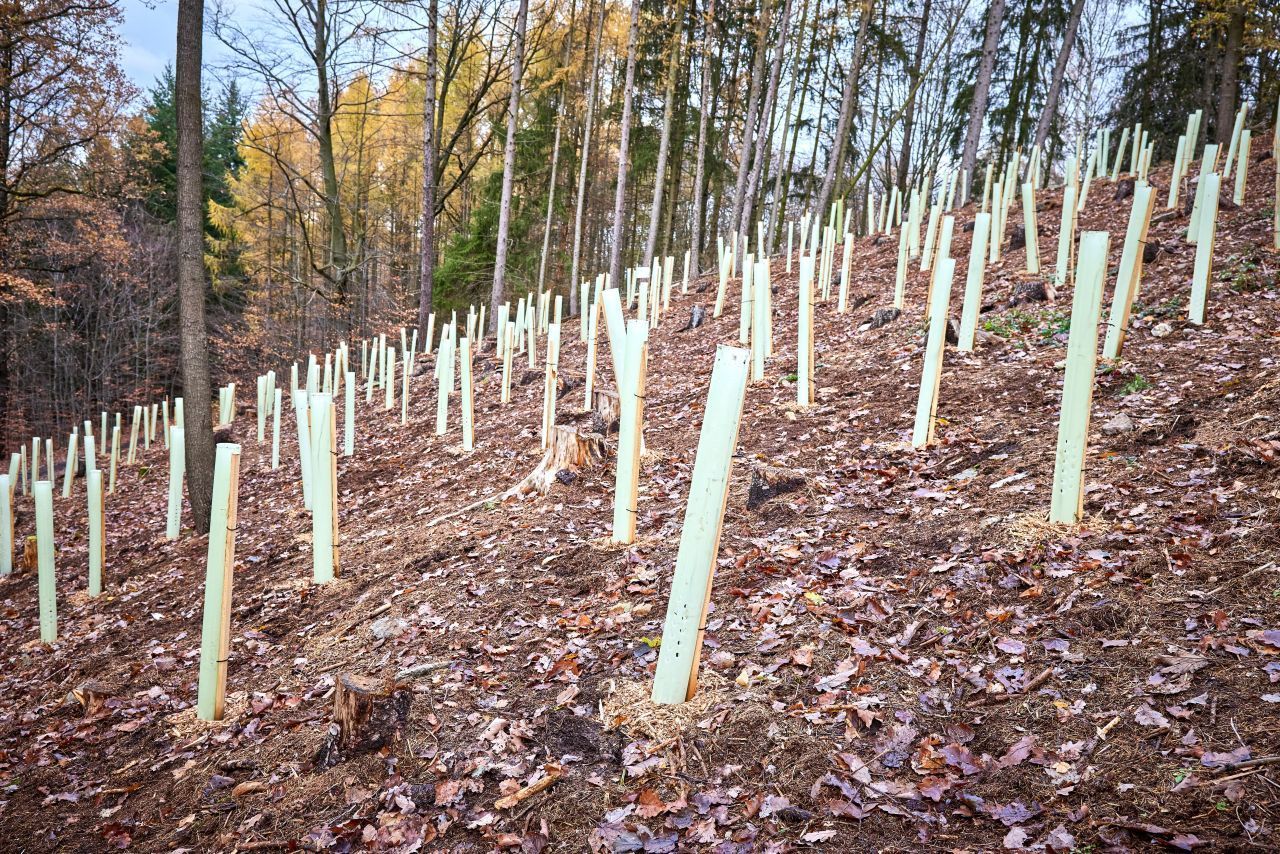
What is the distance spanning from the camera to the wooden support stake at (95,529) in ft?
18.6

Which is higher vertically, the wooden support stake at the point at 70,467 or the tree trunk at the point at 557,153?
the tree trunk at the point at 557,153

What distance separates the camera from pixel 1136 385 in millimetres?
4590

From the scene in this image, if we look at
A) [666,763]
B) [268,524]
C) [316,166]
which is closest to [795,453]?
[666,763]

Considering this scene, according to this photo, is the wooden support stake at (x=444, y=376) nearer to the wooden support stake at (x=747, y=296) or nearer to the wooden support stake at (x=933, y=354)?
the wooden support stake at (x=747, y=296)

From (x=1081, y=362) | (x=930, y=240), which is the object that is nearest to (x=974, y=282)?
(x=1081, y=362)

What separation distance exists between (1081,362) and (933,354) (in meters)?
1.51

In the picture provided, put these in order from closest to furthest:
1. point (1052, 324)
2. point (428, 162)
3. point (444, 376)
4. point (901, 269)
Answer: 1. point (1052, 324)
2. point (901, 269)
3. point (444, 376)
4. point (428, 162)

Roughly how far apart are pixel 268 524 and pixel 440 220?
24062 mm

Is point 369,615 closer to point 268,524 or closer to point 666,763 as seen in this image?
point 666,763

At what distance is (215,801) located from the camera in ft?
9.07

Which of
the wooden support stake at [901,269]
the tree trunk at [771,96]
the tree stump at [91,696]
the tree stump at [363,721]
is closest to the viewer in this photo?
the tree stump at [363,721]

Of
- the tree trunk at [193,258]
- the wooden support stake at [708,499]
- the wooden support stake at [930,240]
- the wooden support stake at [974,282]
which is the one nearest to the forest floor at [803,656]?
the wooden support stake at [974,282]

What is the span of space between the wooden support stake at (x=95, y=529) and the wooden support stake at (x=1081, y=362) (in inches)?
278

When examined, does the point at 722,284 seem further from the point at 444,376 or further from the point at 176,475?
the point at 176,475
